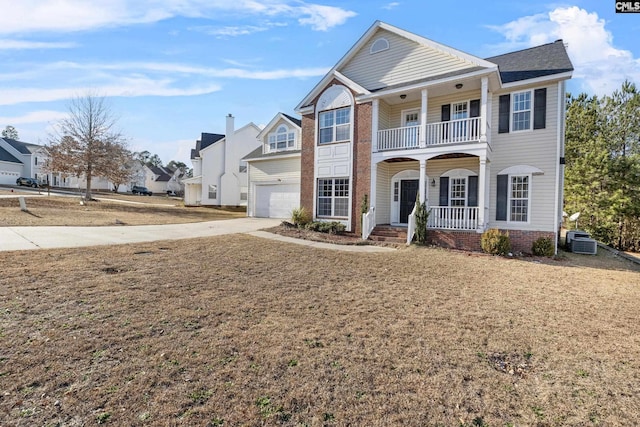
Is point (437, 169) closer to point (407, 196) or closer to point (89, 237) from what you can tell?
point (407, 196)

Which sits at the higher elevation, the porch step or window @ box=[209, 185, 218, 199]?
window @ box=[209, 185, 218, 199]

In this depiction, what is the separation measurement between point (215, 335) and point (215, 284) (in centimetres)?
241

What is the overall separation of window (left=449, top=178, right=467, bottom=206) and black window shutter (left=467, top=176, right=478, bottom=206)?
0.20 metres

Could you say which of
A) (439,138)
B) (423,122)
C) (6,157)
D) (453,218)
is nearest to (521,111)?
(439,138)

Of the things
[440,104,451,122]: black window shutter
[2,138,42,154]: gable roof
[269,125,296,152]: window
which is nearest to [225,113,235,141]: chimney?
[269,125,296,152]: window

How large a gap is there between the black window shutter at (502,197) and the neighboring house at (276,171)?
1106 centimetres

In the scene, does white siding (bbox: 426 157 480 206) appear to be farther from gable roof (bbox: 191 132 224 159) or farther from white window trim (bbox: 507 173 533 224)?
gable roof (bbox: 191 132 224 159)

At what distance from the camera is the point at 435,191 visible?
49.2ft

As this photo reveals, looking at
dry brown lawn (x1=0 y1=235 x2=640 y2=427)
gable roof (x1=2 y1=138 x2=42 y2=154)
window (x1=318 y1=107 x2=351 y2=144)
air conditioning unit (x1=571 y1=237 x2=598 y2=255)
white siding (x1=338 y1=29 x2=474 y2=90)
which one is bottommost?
dry brown lawn (x1=0 y1=235 x2=640 y2=427)

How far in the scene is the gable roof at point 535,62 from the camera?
12641mm

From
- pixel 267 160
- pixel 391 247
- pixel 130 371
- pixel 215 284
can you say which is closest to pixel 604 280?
pixel 391 247

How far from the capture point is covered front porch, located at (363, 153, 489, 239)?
13039 mm

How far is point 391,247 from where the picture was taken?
41.6ft

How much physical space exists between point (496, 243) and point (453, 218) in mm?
2072
